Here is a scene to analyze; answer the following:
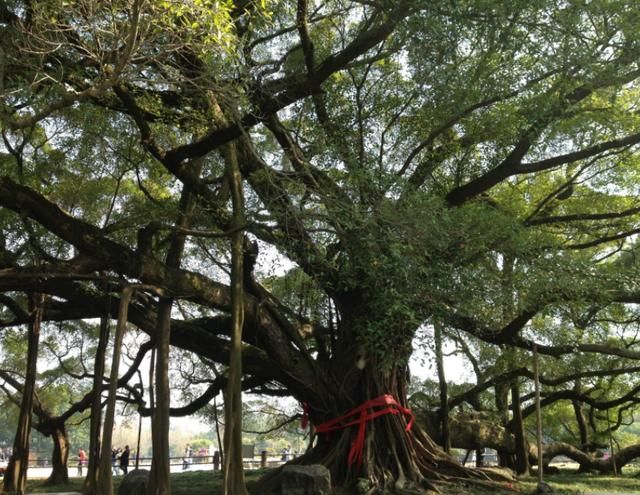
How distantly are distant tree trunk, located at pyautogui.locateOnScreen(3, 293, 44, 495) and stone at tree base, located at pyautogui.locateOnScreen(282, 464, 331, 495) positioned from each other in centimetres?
449

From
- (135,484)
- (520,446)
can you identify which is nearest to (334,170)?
(135,484)

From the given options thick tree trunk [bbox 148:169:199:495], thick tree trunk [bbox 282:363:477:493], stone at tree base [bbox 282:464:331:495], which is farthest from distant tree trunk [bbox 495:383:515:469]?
thick tree trunk [bbox 148:169:199:495]

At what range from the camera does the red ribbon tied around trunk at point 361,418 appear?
788cm

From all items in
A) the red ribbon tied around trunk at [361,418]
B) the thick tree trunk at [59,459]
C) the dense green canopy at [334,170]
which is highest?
the dense green canopy at [334,170]

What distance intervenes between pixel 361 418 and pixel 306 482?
144 centimetres

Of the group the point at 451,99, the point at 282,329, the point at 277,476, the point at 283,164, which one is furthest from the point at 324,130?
the point at 277,476

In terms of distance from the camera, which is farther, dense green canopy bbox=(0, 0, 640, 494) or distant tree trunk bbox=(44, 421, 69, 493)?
distant tree trunk bbox=(44, 421, 69, 493)

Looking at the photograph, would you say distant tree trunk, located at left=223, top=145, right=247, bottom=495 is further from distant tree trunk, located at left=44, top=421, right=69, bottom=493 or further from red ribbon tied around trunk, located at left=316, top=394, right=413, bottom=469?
distant tree trunk, located at left=44, top=421, right=69, bottom=493

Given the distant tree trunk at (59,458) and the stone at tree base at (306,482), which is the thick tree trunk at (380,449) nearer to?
the stone at tree base at (306,482)

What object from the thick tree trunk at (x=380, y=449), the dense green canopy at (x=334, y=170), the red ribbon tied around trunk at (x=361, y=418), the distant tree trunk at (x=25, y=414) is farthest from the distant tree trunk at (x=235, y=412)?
the distant tree trunk at (x=25, y=414)

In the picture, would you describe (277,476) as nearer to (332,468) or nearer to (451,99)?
(332,468)

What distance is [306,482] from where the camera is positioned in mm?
6922

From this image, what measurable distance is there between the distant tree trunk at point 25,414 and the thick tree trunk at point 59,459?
2992mm

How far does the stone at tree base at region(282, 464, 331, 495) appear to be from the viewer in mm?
6871
